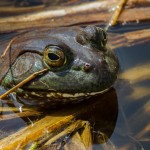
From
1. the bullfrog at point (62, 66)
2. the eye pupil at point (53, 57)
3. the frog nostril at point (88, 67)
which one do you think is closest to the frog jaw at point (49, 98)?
→ the bullfrog at point (62, 66)

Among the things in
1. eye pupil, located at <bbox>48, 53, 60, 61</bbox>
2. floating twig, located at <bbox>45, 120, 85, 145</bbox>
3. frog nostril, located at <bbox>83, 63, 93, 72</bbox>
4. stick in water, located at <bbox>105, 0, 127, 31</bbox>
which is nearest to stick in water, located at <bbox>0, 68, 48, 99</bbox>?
eye pupil, located at <bbox>48, 53, 60, 61</bbox>

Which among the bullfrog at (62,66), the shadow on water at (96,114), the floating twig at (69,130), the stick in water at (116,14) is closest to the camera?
the floating twig at (69,130)

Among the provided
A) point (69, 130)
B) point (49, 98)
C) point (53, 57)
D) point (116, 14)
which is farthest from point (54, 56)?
point (116, 14)

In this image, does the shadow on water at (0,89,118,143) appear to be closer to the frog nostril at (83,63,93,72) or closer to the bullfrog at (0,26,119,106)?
the bullfrog at (0,26,119,106)

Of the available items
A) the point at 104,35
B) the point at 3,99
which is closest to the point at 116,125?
the point at 104,35

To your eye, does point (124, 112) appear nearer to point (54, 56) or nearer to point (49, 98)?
point (49, 98)

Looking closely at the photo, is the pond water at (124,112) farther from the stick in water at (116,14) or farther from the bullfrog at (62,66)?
the stick in water at (116,14)

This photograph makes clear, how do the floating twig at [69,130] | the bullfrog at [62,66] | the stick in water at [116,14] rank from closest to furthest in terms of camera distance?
the floating twig at [69,130] → the bullfrog at [62,66] → the stick in water at [116,14]
